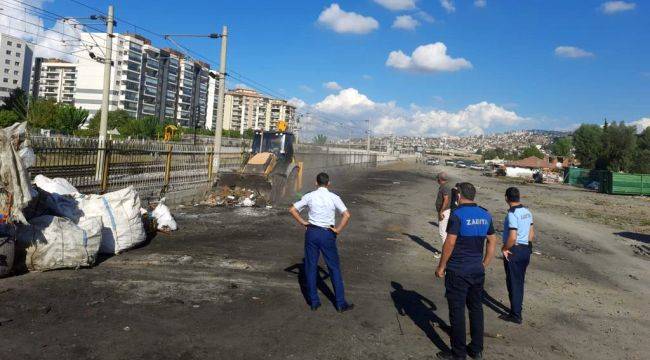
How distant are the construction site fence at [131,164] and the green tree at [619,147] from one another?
5195cm

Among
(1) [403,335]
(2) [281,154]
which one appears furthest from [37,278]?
(2) [281,154]

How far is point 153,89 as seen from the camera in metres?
109

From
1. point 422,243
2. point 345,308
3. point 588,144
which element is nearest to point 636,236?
point 422,243

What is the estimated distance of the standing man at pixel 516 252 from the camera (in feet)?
19.2

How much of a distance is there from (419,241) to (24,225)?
324 inches

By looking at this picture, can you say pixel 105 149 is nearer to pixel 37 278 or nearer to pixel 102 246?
pixel 102 246

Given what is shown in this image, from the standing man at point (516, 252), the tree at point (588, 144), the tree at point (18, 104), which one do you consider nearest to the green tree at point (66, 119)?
the tree at point (18, 104)

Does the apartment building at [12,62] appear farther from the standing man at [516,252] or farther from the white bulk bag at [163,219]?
the standing man at [516,252]

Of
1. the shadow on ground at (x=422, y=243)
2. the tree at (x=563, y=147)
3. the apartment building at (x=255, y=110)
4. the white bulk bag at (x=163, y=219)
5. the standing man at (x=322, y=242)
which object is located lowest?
the shadow on ground at (x=422, y=243)

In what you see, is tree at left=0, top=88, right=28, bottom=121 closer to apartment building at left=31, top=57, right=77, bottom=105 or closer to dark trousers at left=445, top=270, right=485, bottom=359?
apartment building at left=31, top=57, right=77, bottom=105

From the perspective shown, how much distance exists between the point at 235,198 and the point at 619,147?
186 ft

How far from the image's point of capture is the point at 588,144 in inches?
2635

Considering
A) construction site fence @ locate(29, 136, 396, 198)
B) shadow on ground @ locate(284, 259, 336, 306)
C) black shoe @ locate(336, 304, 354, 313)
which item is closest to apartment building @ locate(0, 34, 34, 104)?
construction site fence @ locate(29, 136, 396, 198)

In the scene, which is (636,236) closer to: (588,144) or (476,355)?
(476,355)
